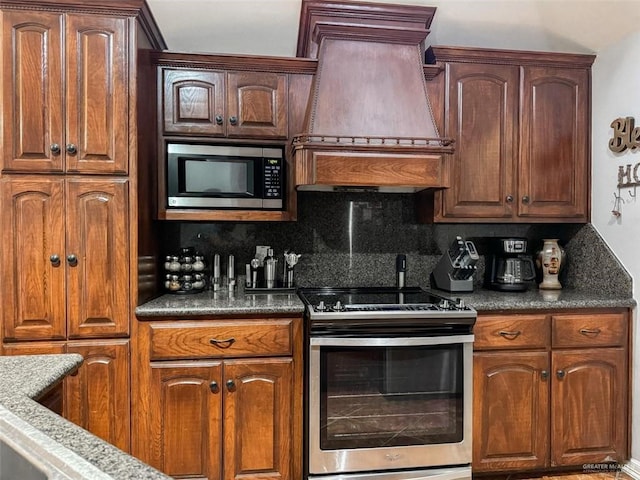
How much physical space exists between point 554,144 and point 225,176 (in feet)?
6.47

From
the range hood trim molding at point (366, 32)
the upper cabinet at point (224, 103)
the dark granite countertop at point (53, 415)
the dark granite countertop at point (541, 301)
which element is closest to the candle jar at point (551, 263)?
the dark granite countertop at point (541, 301)

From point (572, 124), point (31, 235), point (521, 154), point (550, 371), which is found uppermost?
point (572, 124)

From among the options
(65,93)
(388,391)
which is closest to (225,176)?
(65,93)

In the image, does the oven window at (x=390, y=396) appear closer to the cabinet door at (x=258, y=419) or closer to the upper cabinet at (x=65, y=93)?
the cabinet door at (x=258, y=419)

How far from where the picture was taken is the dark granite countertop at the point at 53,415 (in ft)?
2.11

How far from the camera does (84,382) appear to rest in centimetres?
200

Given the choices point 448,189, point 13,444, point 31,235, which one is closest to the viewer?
point 13,444

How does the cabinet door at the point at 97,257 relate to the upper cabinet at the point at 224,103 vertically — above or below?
below

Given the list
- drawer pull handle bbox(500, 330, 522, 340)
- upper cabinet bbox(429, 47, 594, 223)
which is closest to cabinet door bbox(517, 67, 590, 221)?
upper cabinet bbox(429, 47, 594, 223)

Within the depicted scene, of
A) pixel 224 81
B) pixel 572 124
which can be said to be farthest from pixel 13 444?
pixel 572 124

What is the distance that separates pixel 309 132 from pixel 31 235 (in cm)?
139

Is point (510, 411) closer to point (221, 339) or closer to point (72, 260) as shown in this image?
point (221, 339)

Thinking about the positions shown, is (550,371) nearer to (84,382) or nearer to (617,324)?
(617,324)

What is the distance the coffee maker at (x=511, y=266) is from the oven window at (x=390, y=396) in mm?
743
